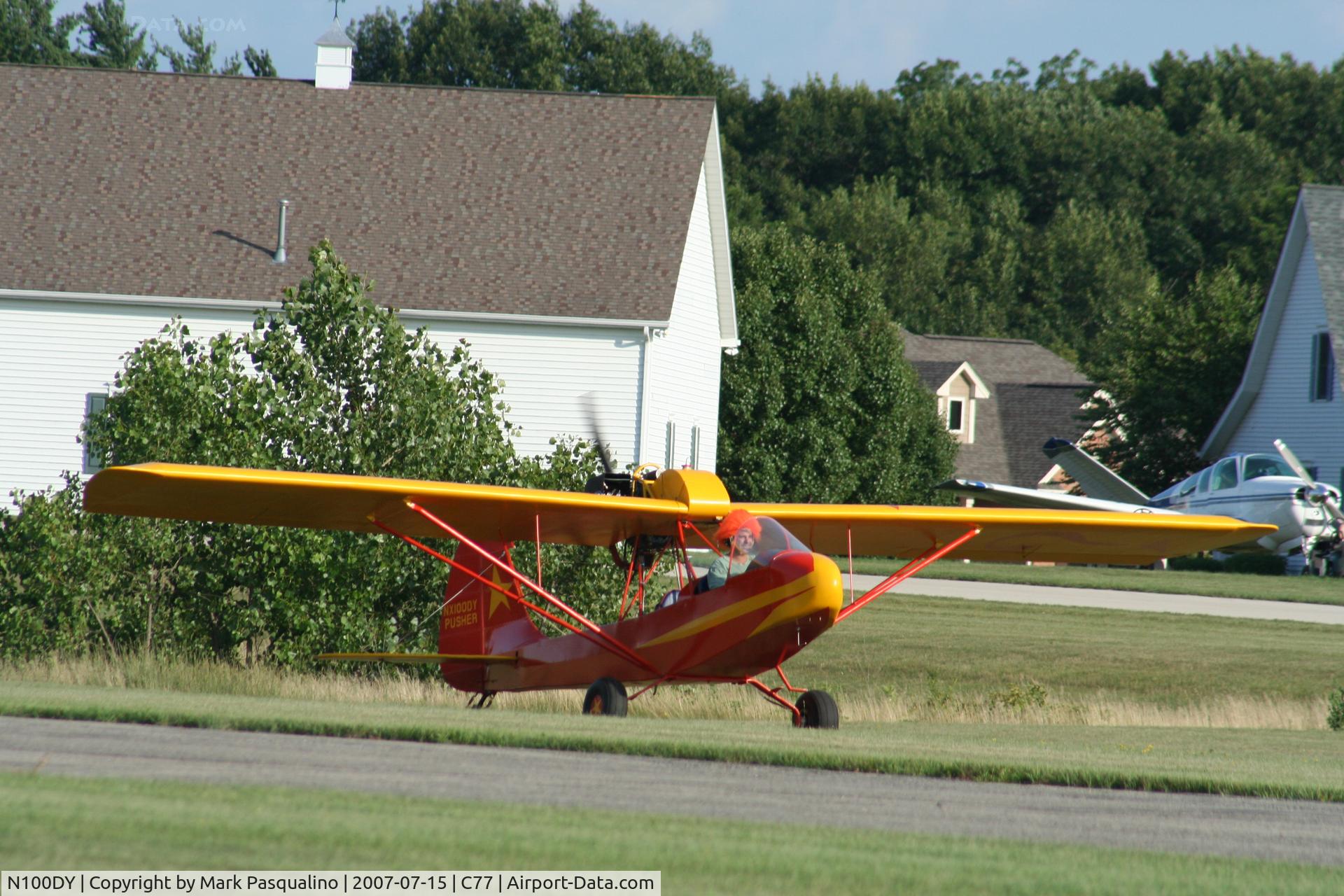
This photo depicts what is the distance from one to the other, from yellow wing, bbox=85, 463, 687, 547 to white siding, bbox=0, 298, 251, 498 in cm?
1465

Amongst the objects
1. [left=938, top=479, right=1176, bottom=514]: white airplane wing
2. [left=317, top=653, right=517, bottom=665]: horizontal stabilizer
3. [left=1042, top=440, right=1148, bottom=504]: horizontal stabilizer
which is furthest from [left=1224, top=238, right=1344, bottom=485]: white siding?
[left=317, top=653, right=517, bottom=665]: horizontal stabilizer

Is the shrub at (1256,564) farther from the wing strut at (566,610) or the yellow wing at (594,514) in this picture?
the wing strut at (566,610)

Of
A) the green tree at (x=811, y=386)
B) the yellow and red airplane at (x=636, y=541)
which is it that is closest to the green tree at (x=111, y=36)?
the green tree at (x=811, y=386)

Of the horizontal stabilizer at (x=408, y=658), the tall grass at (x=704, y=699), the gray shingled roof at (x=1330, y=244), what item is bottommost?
the tall grass at (x=704, y=699)

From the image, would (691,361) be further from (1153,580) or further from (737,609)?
(737,609)

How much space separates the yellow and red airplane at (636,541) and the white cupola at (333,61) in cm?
1752

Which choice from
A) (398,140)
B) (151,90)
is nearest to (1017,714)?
(398,140)

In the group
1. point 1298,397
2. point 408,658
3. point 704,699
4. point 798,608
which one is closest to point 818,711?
point 798,608

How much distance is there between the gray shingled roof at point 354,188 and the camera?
91.6 feet

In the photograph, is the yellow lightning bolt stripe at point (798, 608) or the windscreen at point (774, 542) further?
the windscreen at point (774, 542)

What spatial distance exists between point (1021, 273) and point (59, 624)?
230 feet

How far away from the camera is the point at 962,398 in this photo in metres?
61.0

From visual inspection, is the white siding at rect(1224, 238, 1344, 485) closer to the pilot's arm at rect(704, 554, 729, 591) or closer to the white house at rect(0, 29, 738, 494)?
the white house at rect(0, 29, 738, 494)
